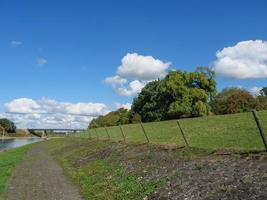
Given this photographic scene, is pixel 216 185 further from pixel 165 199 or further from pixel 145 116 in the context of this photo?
pixel 145 116

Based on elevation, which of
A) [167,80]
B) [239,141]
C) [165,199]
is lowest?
[165,199]

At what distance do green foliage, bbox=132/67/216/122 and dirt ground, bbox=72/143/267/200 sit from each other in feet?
230

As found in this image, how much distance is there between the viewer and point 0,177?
21938 millimetres

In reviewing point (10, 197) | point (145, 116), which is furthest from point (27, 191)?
point (145, 116)

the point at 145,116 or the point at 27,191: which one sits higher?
the point at 145,116

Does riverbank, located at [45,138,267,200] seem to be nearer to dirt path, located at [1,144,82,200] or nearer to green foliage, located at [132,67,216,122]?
dirt path, located at [1,144,82,200]

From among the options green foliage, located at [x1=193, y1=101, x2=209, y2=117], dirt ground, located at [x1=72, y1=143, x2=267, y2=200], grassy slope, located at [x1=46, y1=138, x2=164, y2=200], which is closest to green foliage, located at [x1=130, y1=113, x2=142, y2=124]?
green foliage, located at [x1=193, y1=101, x2=209, y2=117]

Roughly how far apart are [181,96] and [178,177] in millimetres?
77874

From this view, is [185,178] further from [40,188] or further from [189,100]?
[189,100]

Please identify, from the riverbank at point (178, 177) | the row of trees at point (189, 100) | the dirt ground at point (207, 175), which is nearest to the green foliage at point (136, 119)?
the row of trees at point (189, 100)

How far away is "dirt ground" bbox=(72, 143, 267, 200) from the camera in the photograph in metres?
10.3

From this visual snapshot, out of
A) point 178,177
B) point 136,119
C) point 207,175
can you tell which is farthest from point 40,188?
point 136,119

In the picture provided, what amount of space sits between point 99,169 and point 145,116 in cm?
8542

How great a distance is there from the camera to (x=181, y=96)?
298 feet
